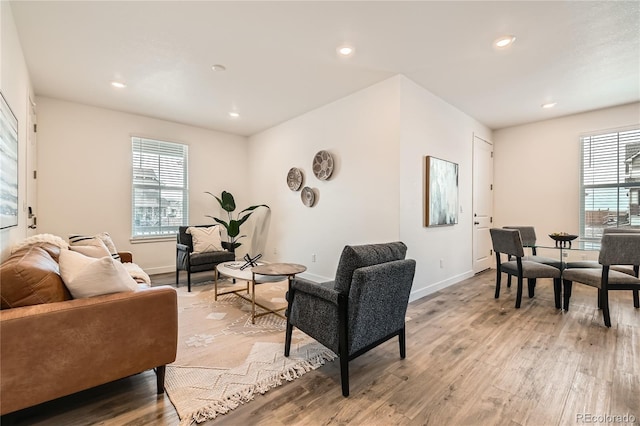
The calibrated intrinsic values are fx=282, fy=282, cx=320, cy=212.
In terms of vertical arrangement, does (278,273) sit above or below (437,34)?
below

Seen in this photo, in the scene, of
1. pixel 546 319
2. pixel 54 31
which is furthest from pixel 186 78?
pixel 546 319

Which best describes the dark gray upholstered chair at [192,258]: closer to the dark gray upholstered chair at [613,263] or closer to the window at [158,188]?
the window at [158,188]

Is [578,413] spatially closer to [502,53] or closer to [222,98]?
[502,53]

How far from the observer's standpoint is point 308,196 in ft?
14.7

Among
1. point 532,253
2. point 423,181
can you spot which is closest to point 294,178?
point 423,181

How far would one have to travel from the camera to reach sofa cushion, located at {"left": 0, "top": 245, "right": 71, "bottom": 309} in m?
1.38

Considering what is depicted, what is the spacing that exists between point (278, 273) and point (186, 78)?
2574 mm

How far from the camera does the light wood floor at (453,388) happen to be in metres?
1.53

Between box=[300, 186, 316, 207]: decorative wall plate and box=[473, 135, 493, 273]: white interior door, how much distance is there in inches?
108

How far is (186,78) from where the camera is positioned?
3.37m

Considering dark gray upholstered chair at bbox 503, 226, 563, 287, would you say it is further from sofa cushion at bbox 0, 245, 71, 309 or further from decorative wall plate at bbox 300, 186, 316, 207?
sofa cushion at bbox 0, 245, 71, 309

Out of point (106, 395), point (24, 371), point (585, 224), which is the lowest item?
point (106, 395)

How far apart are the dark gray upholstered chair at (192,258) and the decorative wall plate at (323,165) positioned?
1836 millimetres

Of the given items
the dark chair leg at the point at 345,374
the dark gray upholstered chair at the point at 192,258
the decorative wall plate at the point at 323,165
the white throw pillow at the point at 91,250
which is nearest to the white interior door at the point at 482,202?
the decorative wall plate at the point at 323,165
